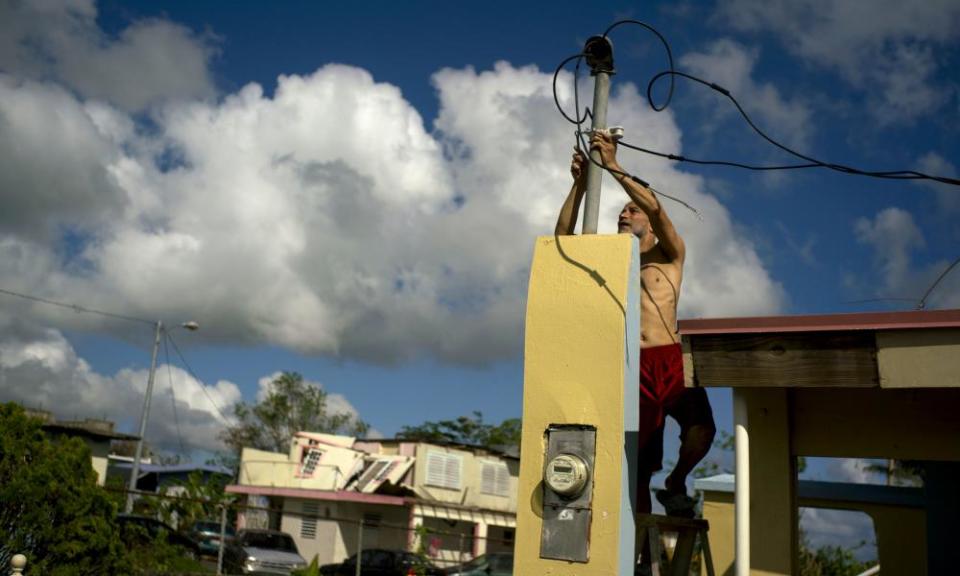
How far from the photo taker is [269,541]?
74.8ft

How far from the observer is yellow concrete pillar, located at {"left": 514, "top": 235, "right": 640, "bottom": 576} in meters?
4.47

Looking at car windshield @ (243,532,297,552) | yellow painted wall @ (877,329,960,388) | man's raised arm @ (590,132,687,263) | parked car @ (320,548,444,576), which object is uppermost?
man's raised arm @ (590,132,687,263)

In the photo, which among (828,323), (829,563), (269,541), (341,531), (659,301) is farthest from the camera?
(341,531)

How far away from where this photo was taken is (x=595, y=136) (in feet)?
17.3

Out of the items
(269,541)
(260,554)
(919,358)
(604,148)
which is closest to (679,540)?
(919,358)

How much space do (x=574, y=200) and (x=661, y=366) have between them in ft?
3.69

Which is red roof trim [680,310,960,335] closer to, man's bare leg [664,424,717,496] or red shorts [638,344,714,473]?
red shorts [638,344,714,473]

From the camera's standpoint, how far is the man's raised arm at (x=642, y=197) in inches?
204

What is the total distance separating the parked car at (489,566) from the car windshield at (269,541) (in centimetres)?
552

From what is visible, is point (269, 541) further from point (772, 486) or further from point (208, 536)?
point (772, 486)

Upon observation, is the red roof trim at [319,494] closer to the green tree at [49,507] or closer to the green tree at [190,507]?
the green tree at [190,507]

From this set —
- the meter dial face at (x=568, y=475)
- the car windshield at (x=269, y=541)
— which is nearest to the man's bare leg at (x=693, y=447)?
the meter dial face at (x=568, y=475)

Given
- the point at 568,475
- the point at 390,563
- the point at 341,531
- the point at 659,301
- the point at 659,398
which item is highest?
the point at 659,301

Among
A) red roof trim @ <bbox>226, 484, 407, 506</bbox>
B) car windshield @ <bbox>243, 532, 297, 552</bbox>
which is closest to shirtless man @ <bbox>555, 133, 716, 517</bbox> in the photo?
car windshield @ <bbox>243, 532, 297, 552</bbox>
